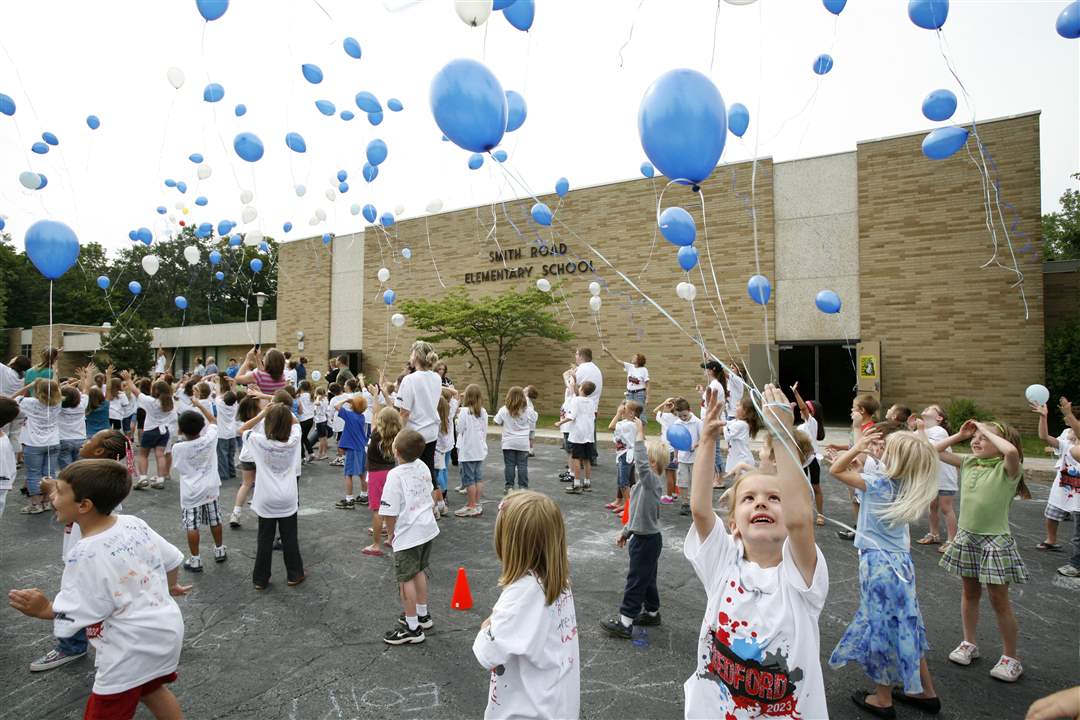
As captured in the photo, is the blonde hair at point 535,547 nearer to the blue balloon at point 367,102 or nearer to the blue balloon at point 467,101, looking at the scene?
the blue balloon at point 467,101

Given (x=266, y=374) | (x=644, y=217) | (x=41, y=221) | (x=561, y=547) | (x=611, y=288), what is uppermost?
(x=644, y=217)

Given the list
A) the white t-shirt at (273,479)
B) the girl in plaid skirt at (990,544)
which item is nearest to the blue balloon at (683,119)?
the girl in plaid skirt at (990,544)

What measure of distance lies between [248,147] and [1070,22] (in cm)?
953

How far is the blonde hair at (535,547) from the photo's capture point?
2.09 m

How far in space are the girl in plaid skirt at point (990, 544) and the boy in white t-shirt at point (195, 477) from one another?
5.99m

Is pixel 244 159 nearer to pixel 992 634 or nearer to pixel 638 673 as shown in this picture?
pixel 638 673

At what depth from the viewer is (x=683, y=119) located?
3.11 metres

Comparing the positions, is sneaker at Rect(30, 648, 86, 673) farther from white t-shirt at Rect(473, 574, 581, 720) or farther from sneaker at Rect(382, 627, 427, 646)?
white t-shirt at Rect(473, 574, 581, 720)

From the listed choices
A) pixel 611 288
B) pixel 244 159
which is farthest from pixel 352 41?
pixel 611 288

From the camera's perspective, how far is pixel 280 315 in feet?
85.5

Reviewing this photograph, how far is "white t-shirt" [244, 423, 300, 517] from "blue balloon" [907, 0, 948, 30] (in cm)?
768

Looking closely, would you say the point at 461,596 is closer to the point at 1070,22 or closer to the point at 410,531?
the point at 410,531

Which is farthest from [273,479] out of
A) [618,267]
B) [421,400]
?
[618,267]

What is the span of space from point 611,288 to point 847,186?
287 inches
